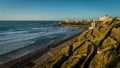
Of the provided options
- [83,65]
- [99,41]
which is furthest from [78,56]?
[99,41]

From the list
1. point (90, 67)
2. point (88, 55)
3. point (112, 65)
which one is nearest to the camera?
point (90, 67)

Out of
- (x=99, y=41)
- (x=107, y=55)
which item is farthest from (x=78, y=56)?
(x=99, y=41)

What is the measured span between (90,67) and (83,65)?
1.70ft

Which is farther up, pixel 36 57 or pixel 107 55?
pixel 107 55

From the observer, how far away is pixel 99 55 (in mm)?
14180

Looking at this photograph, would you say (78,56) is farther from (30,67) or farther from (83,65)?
(30,67)

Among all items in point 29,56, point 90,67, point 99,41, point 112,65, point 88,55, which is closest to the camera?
point 90,67

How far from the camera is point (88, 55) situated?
1457 centimetres

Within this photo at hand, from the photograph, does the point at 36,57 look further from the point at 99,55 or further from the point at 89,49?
the point at 99,55

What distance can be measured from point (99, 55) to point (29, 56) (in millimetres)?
8850

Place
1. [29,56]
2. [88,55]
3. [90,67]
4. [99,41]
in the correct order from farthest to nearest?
1. [29,56]
2. [99,41]
3. [88,55]
4. [90,67]

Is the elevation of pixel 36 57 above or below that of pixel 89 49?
below

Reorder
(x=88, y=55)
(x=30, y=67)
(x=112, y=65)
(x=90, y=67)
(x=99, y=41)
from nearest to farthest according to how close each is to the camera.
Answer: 1. (x=90, y=67)
2. (x=112, y=65)
3. (x=88, y=55)
4. (x=30, y=67)
5. (x=99, y=41)

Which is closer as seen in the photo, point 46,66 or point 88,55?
point 46,66
